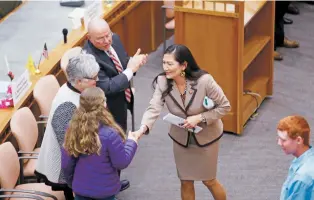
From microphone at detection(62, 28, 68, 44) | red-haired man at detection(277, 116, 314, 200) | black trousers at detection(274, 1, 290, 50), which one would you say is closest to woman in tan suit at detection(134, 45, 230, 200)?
red-haired man at detection(277, 116, 314, 200)

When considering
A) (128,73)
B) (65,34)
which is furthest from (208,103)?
(65,34)

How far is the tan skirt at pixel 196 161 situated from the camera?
494cm

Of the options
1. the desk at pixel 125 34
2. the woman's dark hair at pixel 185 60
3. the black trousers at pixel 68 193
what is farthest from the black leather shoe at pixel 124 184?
the woman's dark hair at pixel 185 60

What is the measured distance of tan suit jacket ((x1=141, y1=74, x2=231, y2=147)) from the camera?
15.7 ft

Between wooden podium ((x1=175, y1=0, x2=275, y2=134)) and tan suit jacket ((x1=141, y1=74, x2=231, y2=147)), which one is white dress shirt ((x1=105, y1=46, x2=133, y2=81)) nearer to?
tan suit jacket ((x1=141, y1=74, x2=231, y2=147))

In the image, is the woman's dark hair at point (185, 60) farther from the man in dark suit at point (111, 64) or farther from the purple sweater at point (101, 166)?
the purple sweater at point (101, 166)

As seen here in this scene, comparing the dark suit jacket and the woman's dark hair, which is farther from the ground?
the woman's dark hair

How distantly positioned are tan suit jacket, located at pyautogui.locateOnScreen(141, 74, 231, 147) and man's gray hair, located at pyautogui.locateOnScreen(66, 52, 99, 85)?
1.66 feet

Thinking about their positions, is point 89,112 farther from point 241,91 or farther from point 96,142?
point 241,91

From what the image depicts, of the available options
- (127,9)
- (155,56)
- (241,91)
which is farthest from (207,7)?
(155,56)

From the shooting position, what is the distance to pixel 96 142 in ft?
13.7

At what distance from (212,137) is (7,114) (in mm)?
1590

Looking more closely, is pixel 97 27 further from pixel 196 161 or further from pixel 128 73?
pixel 196 161

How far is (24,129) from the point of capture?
5242mm
